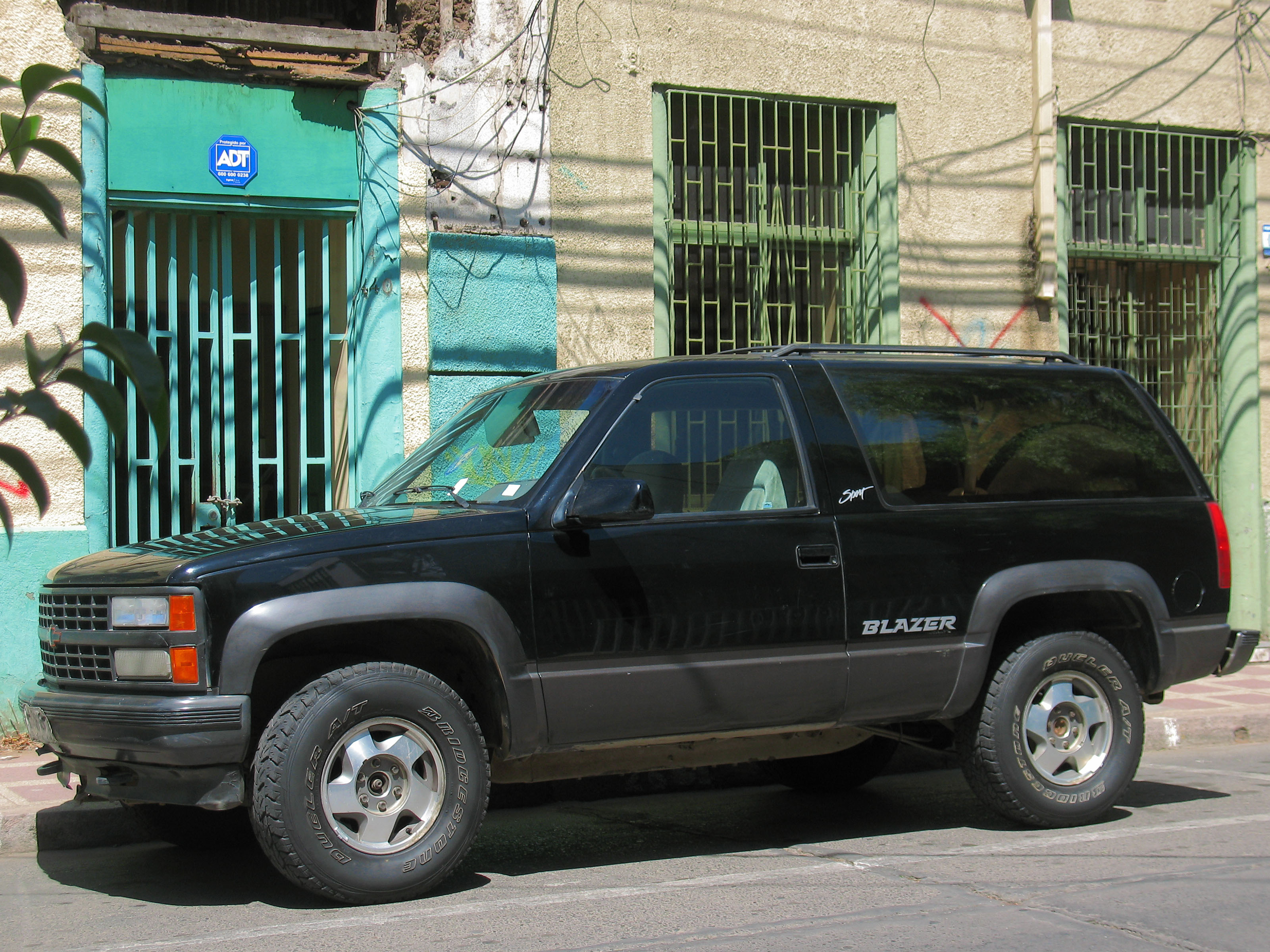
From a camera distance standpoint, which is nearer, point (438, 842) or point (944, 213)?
point (438, 842)

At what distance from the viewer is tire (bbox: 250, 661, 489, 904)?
4.38 m

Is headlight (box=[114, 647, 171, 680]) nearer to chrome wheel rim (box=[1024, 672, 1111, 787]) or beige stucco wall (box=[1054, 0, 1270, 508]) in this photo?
chrome wheel rim (box=[1024, 672, 1111, 787])

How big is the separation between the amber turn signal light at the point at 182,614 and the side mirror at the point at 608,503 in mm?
1277

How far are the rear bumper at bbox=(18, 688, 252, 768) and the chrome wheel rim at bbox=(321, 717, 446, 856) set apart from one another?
13.3 inches

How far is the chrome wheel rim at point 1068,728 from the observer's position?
5555mm

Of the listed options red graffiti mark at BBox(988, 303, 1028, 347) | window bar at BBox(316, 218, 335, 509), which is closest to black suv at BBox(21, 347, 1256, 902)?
window bar at BBox(316, 218, 335, 509)

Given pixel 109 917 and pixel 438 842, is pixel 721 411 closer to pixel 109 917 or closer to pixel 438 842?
pixel 438 842

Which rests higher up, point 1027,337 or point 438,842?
point 1027,337

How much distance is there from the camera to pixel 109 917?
457 centimetres

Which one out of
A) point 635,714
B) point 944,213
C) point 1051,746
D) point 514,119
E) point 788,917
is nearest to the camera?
point 788,917

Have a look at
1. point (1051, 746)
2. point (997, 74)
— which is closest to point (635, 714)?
point (1051, 746)

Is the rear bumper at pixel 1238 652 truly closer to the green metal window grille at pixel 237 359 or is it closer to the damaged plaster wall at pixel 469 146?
the damaged plaster wall at pixel 469 146

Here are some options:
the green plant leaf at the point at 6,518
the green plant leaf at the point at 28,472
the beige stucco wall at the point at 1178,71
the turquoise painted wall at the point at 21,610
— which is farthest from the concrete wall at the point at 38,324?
the beige stucco wall at the point at 1178,71

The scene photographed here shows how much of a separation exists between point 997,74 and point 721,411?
673 cm
